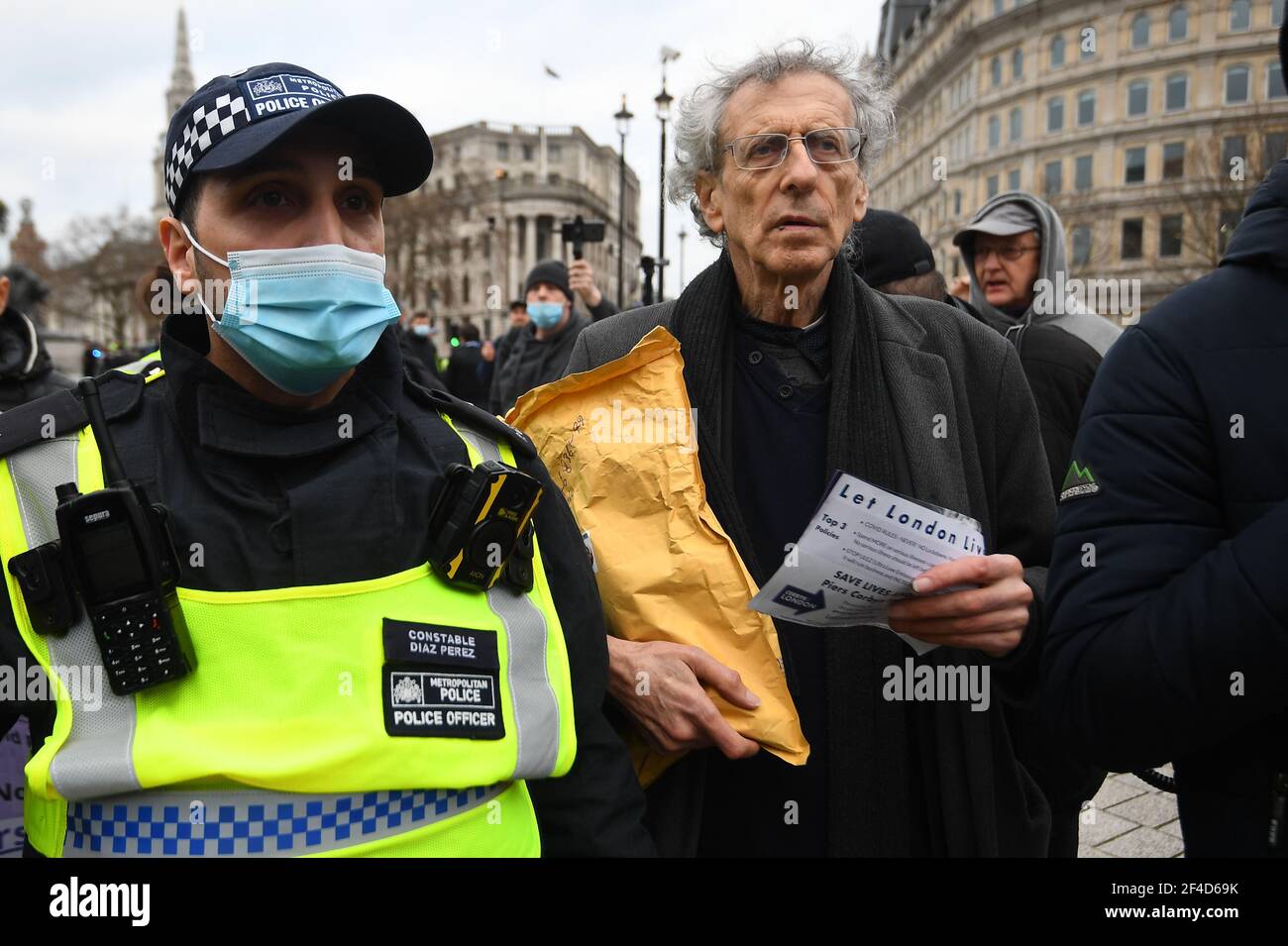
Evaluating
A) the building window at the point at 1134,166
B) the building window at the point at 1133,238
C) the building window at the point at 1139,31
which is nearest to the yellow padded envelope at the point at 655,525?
the building window at the point at 1133,238

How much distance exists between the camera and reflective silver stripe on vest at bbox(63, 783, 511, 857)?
4.48ft

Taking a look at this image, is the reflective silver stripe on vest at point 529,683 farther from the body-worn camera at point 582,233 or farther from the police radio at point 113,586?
the body-worn camera at point 582,233

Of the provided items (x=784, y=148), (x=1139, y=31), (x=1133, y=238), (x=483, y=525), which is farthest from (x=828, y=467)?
(x=1139, y=31)

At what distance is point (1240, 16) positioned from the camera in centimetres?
5191

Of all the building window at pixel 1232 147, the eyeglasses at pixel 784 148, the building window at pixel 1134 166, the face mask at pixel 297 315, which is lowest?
the face mask at pixel 297 315

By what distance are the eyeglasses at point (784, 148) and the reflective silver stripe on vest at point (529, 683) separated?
1243 mm

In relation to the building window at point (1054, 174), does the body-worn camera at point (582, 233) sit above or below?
below

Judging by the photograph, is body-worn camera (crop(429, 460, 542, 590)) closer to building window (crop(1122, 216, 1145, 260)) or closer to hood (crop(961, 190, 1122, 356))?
hood (crop(961, 190, 1122, 356))

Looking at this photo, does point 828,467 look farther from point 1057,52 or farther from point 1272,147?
point 1057,52

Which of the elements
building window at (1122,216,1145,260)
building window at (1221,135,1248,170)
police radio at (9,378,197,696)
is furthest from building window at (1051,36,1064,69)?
police radio at (9,378,197,696)

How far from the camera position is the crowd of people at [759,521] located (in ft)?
4.62

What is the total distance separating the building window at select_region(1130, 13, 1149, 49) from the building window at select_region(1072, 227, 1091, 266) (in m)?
16.2

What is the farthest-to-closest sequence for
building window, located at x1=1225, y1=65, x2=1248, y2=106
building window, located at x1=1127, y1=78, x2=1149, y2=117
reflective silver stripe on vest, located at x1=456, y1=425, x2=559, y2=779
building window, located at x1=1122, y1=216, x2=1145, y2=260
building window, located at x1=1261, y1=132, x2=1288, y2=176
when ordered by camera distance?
building window, located at x1=1127, y1=78, x2=1149, y2=117, building window, located at x1=1122, y1=216, x2=1145, y2=260, building window, located at x1=1225, y1=65, x2=1248, y2=106, building window, located at x1=1261, y1=132, x2=1288, y2=176, reflective silver stripe on vest, located at x1=456, y1=425, x2=559, y2=779

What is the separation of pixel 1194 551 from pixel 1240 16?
212ft
